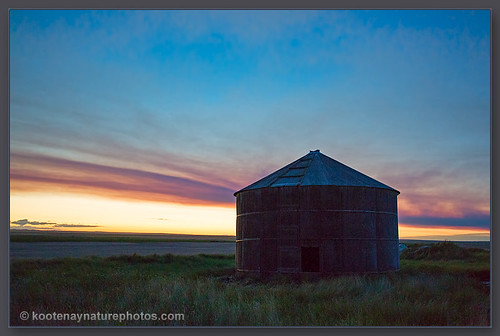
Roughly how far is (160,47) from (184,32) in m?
1.15

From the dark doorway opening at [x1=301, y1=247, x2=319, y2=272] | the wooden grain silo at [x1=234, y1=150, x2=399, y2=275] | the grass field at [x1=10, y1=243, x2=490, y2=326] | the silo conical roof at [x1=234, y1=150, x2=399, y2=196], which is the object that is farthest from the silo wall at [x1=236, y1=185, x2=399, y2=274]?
the dark doorway opening at [x1=301, y1=247, x2=319, y2=272]

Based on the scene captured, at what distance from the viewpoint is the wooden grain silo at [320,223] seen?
20.5m

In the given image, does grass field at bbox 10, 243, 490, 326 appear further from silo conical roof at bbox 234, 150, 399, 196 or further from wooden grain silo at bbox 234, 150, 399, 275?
silo conical roof at bbox 234, 150, 399, 196

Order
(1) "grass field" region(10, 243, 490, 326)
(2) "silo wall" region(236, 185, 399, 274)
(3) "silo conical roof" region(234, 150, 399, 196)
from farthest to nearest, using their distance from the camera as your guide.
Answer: (3) "silo conical roof" region(234, 150, 399, 196)
(2) "silo wall" region(236, 185, 399, 274)
(1) "grass field" region(10, 243, 490, 326)

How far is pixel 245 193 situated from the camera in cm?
2314

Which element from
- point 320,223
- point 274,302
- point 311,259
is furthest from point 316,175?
point 274,302

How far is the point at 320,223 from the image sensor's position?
20547 millimetres

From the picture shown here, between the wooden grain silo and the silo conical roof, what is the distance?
1.9 inches

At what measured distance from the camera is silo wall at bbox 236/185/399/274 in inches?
806

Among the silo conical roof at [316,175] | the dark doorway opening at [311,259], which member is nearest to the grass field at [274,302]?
the dark doorway opening at [311,259]

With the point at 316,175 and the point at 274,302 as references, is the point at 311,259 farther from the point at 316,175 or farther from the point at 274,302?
the point at 274,302

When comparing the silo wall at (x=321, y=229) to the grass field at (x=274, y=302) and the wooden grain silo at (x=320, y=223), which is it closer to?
the wooden grain silo at (x=320, y=223)

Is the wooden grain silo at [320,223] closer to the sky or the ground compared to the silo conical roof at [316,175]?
closer to the ground
